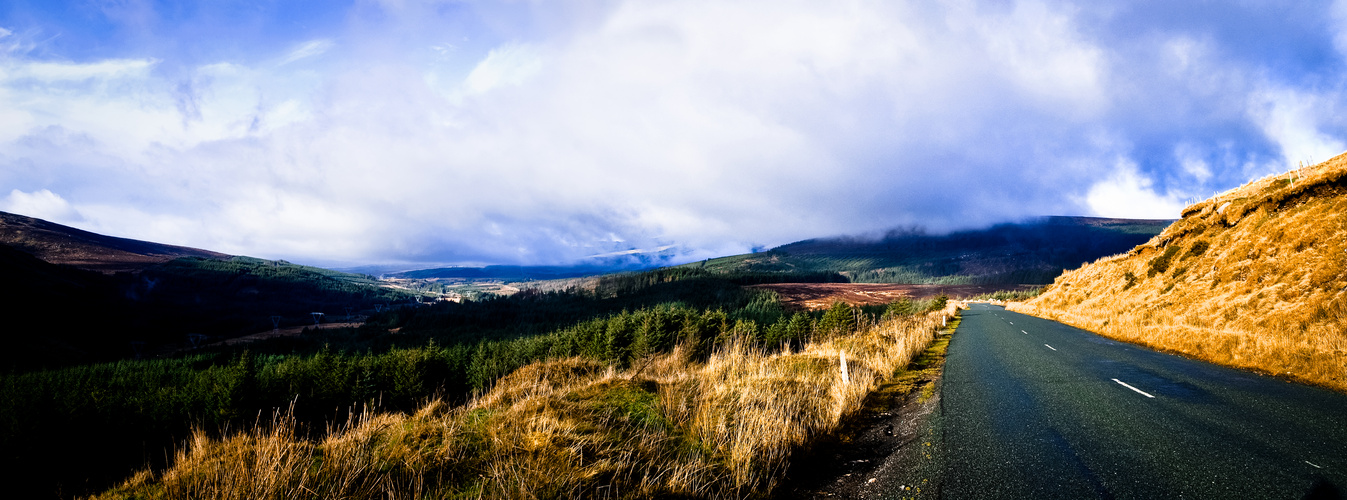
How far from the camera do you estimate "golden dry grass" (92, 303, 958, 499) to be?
3.87m

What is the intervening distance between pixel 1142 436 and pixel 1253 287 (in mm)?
18205

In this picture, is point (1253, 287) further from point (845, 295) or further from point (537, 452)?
point (845, 295)

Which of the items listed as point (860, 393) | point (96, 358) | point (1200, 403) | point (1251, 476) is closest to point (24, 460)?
point (860, 393)

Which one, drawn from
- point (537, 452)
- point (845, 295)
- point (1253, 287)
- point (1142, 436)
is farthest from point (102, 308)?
point (1253, 287)

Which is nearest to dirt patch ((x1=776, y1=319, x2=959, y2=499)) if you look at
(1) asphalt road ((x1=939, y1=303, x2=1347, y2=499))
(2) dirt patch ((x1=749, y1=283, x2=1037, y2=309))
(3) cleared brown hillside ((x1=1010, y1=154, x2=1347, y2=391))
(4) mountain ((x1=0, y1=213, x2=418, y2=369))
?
(1) asphalt road ((x1=939, y1=303, x2=1347, y2=499))

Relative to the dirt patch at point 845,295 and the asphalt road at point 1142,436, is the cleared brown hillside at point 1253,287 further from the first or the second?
the dirt patch at point 845,295

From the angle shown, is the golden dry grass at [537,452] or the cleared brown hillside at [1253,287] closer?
the golden dry grass at [537,452]

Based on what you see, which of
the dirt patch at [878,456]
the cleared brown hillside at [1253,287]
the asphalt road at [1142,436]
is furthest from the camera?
the cleared brown hillside at [1253,287]

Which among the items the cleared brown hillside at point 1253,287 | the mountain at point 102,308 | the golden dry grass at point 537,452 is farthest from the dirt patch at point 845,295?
the mountain at point 102,308

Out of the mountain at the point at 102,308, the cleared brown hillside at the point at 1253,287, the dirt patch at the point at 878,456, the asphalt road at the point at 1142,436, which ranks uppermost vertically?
the cleared brown hillside at the point at 1253,287

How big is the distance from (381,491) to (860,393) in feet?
23.9

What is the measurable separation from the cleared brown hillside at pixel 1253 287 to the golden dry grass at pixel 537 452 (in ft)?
32.8

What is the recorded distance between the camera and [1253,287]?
16344mm

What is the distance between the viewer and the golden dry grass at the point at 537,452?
12.7 ft
